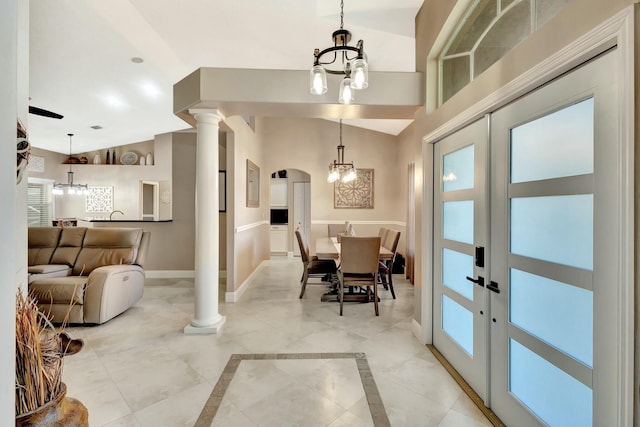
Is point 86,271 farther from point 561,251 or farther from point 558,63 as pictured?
point 558,63

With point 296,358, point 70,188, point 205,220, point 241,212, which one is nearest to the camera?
point 296,358

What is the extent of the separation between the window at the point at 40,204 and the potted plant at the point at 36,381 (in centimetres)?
776

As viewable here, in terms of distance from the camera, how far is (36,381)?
90cm

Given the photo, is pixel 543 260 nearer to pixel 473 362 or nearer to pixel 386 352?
pixel 473 362

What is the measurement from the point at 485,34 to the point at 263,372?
2.98m

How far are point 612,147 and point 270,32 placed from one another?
10.5 ft

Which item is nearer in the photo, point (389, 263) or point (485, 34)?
point (485, 34)

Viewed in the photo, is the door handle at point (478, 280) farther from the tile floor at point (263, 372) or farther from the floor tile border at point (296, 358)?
the floor tile border at point (296, 358)

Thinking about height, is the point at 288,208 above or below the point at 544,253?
above

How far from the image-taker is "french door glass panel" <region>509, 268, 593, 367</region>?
1.27 m

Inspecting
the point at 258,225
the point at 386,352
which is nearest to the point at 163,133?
the point at 258,225

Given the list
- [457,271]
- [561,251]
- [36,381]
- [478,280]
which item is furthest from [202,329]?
[561,251]

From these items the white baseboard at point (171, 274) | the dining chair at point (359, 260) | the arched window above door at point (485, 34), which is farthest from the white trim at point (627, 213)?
the white baseboard at point (171, 274)

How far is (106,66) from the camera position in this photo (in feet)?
11.7
